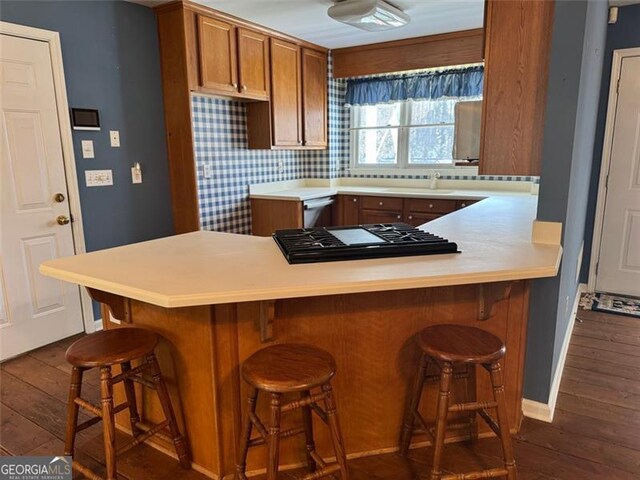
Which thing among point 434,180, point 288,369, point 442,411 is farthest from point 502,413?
point 434,180

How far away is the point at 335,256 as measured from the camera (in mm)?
1728

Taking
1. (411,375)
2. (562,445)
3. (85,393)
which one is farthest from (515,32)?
(85,393)

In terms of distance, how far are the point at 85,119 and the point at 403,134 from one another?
10.4 ft

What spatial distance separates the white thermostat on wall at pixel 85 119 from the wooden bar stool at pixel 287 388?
7.49 feet

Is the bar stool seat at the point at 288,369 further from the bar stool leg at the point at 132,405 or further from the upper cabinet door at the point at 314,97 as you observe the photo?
the upper cabinet door at the point at 314,97

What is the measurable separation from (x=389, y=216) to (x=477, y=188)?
0.96m

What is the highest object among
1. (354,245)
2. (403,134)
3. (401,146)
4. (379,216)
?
(403,134)

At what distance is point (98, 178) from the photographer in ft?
10.3

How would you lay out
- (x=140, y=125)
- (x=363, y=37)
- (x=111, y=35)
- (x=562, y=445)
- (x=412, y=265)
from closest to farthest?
(x=412, y=265)
(x=562, y=445)
(x=111, y=35)
(x=140, y=125)
(x=363, y=37)

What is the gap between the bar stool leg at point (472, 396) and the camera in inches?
78.2

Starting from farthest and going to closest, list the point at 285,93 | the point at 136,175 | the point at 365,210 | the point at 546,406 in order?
the point at 365,210 < the point at 285,93 < the point at 136,175 < the point at 546,406

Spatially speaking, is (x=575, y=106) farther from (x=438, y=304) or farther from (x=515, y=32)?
(x=438, y=304)

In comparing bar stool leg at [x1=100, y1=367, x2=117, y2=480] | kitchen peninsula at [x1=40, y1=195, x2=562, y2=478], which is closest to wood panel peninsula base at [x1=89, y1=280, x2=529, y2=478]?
kitchen peninsula at [x1=40, y1=195, x2=562, y2=478]

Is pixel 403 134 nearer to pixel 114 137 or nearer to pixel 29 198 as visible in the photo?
pixel 114 137
